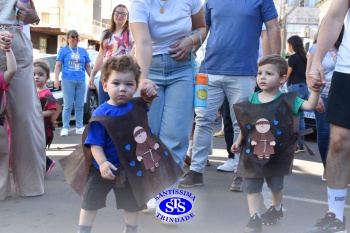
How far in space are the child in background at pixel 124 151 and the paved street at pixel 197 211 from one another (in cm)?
70

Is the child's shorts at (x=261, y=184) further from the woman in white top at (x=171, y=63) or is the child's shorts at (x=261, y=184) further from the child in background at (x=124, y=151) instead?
the child in background at (x=124, y=151)

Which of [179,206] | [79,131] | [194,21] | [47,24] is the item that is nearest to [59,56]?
[79,131]

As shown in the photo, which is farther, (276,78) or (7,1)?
(7,1)

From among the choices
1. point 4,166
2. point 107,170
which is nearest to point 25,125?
point 4,166

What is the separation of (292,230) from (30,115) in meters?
2.49

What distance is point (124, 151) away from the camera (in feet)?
12.7

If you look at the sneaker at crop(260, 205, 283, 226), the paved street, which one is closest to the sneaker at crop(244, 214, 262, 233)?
the paved street

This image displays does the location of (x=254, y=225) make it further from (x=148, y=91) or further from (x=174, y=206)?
(x=148, y=91)

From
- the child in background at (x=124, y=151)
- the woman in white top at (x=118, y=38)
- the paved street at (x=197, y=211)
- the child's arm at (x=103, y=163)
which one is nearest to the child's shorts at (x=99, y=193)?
the child in background at (x=124, y=151)

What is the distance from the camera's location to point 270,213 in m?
4.88

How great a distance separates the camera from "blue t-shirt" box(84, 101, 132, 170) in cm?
385

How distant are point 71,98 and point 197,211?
668 centimetres

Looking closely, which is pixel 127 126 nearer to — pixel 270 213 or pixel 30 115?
pixel 270 213

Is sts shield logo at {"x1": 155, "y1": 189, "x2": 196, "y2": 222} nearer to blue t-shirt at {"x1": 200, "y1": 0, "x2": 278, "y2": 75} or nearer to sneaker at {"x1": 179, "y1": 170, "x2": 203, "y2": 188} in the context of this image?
sneaker at {"x1": 179, "y1": 170, "x2": 203, "y2": 188}
